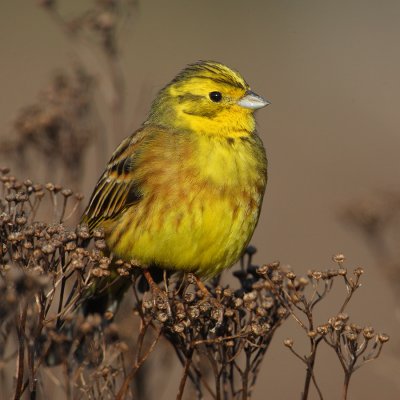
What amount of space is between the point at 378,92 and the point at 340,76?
1.78 metres

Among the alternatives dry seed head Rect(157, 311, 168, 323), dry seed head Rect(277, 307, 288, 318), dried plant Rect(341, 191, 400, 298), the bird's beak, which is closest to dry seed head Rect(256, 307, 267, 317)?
dry seed head Rect(277, 307, 288, 318)

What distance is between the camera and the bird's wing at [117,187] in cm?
615

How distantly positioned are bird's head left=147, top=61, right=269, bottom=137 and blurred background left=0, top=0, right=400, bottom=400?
0.51m

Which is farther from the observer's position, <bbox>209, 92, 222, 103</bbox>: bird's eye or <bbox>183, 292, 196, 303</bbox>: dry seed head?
<bbox>209, 92, 222, 103</bbox>: bird's eye

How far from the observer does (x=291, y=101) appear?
18.1 metres

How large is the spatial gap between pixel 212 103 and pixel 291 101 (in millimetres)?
12027

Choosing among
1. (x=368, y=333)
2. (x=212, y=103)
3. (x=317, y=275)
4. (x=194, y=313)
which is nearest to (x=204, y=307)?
(x=194, y=313)

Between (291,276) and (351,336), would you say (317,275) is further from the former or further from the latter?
(351,336)

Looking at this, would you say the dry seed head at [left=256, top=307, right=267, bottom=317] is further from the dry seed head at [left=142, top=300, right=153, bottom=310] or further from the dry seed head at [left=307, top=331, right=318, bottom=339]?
the dry seed head at [left=142, top=300, right=153, bottom=310]

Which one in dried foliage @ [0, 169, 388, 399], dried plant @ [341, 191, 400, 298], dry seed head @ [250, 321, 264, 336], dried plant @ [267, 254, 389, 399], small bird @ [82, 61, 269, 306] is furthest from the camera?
dried plant @ [341, 191, 400, 298]

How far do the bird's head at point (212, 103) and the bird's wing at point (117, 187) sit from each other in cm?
31

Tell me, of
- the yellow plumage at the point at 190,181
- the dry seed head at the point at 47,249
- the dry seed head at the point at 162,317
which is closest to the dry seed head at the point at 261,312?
the dry seed head at the point at 162,317

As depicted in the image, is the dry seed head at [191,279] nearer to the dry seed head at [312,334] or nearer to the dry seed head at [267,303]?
the dry seed head at [267,303]

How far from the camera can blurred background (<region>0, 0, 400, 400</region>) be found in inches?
274
